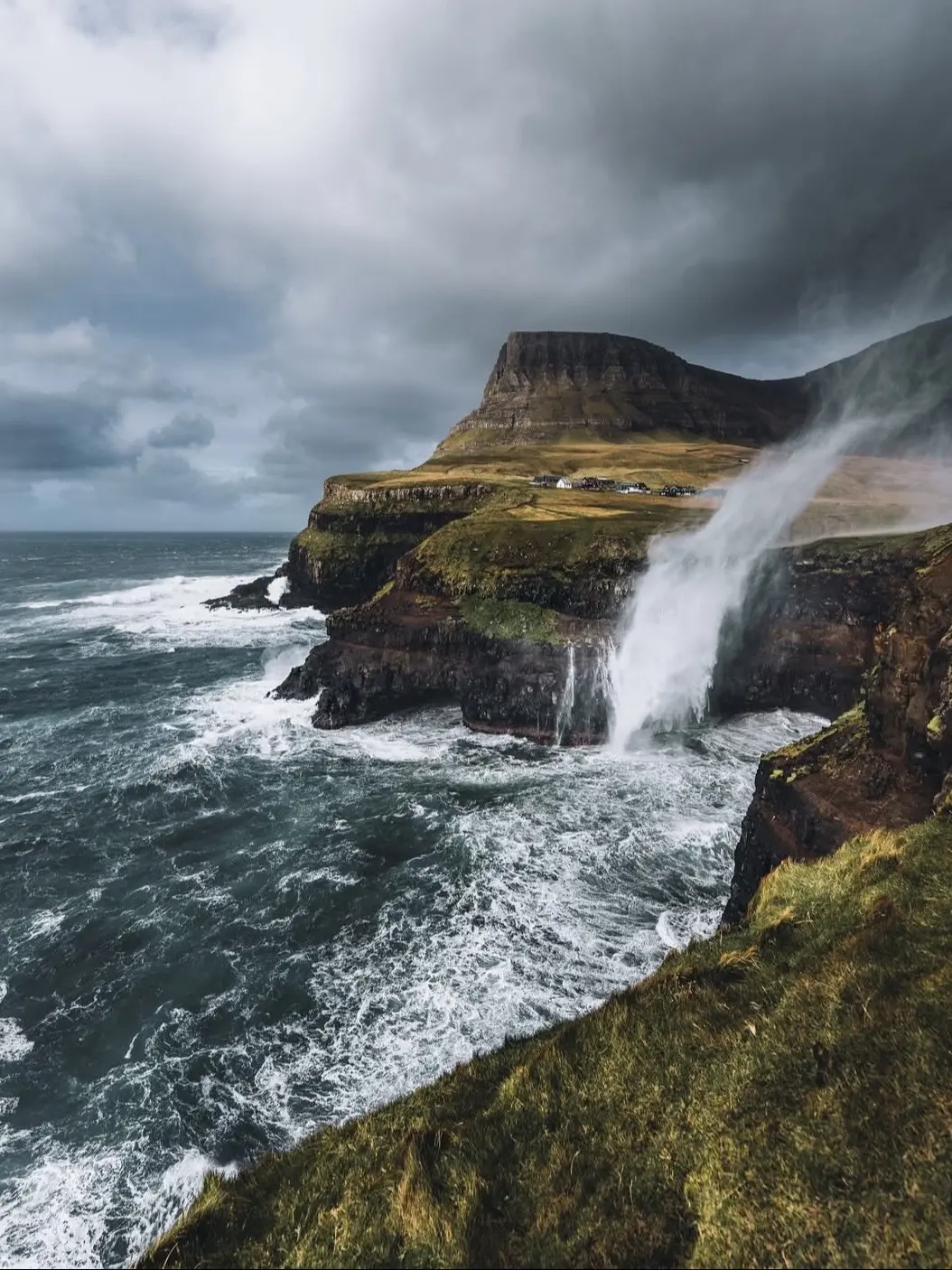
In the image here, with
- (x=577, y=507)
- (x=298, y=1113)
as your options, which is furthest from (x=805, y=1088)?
(x=577, y=507)

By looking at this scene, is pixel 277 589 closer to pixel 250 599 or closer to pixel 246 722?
pixel 250 599

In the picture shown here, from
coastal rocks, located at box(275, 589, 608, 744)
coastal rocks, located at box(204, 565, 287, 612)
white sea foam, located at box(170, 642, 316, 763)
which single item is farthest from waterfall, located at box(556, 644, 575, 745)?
coastal rocks, located at box(204, 565, 287, 612)

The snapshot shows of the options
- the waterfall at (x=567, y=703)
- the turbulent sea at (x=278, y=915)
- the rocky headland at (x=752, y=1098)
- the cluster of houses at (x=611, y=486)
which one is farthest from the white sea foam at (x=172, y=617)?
the rocky headland at (x=752, y=1098)

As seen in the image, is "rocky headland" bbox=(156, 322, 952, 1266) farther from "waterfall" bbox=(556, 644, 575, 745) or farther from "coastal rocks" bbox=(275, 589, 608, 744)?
"coastal rocks" bbox=(275, 589, 608, 744)

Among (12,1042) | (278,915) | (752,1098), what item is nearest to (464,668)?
(278,915)

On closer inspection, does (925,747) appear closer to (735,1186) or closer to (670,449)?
(735,1186)
